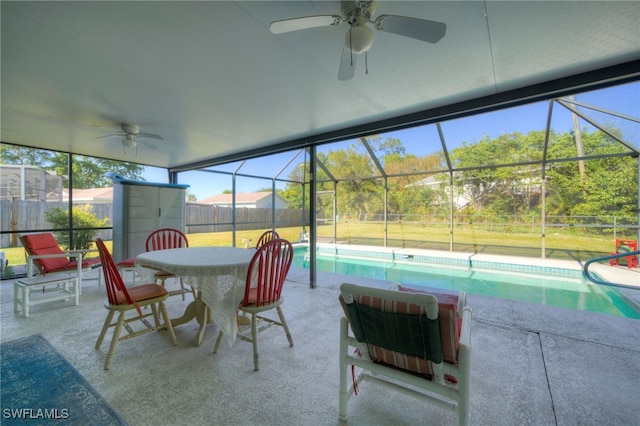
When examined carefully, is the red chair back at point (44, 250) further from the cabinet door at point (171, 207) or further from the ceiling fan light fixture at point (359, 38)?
the ceiling fan light fixture at point (359, 38)

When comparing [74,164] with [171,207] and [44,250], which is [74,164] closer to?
[171,207]

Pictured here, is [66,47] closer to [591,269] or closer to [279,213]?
[279,213]

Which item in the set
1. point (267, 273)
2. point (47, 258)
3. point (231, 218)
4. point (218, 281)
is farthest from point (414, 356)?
Result: point (231, 218)

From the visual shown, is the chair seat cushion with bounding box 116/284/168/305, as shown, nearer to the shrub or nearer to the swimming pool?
the shrub

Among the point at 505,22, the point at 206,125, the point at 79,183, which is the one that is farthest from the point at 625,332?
the point at 79,183

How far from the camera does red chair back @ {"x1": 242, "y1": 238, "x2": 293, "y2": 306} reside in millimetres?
2004

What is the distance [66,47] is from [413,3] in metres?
2.29

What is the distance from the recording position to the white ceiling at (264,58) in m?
1.52

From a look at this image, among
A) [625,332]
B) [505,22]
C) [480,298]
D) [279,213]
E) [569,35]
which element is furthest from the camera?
[279,213]

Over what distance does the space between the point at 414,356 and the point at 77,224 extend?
20.9ft

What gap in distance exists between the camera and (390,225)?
7.78 metres

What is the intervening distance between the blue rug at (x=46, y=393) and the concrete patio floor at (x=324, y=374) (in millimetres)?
64

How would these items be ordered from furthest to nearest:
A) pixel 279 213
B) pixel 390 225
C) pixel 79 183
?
1. pixel 279 213
2. pixel 390 225
3. pixel 79 183

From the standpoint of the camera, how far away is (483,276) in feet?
19.4
